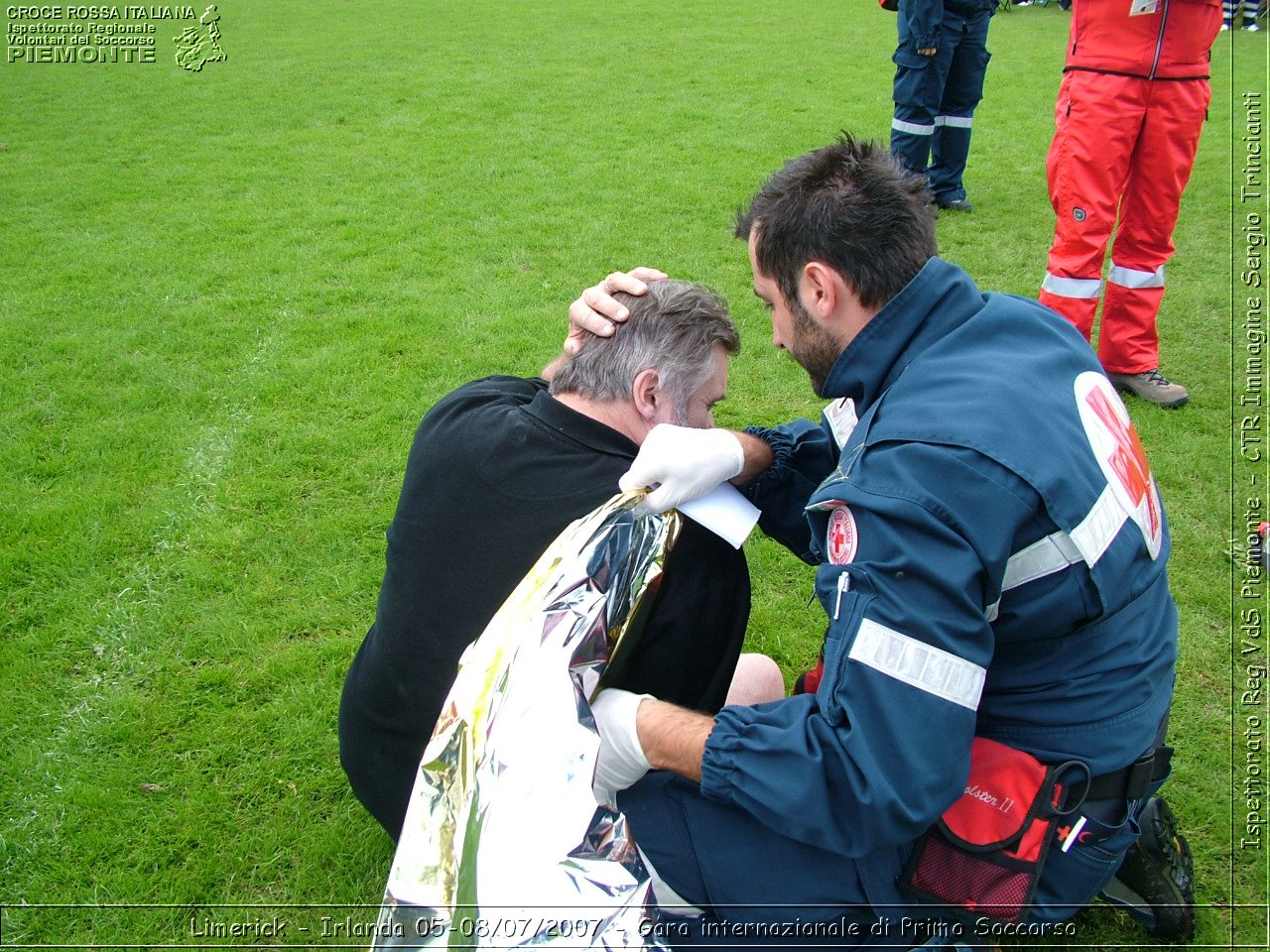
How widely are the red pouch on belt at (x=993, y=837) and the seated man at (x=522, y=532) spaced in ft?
1.72

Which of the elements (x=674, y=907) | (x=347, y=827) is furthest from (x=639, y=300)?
(x=347, y=827)

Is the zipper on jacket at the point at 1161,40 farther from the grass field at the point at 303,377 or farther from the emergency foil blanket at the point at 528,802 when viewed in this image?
the emergency foil blanket at the point at 528,802

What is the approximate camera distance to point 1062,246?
4363 millimetres

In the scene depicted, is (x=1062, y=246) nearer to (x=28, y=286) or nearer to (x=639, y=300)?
(x=639, y=300)

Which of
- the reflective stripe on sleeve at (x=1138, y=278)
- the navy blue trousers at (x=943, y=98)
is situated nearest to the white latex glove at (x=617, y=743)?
the reflective stripe on sleeve at (x=1138, y=278)

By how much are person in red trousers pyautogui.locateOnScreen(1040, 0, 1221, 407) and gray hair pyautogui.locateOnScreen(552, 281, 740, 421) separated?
2854 mm

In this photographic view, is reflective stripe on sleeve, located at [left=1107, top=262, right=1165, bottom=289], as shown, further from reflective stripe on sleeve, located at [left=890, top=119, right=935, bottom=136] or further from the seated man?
the seated man

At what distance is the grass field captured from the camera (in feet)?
8.54

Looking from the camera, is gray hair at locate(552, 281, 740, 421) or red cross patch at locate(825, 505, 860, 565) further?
gray hair at locate(552, 281, 740, 421)

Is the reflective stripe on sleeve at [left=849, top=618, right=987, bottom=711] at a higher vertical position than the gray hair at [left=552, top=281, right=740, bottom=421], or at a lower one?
lower

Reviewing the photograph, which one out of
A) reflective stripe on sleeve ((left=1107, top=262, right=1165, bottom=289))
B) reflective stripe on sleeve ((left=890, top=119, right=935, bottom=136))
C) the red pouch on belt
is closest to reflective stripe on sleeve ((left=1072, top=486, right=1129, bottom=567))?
the red pouch on belt

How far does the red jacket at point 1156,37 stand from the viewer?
408 cm

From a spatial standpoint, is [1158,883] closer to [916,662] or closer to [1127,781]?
[1127,781]

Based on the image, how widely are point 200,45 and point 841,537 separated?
13576 mm
